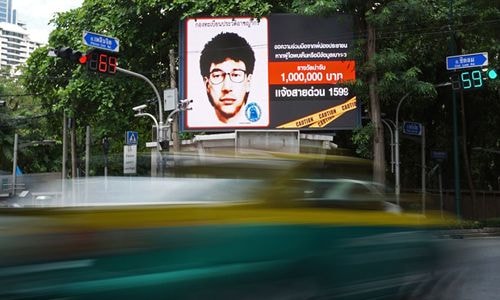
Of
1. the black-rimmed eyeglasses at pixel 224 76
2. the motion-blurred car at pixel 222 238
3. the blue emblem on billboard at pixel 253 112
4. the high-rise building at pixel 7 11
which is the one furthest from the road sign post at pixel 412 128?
the high-rise building at pixel 7 11

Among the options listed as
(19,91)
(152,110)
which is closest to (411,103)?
(152,110)

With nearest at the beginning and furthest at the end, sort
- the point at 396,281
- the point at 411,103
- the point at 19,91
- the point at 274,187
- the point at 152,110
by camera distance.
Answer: the point at 274,187
the point at 396,281
the point at 411,103
the point at 152,110
the point at 19,91

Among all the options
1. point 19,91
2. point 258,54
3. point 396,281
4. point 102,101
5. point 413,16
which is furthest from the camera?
point 19,91

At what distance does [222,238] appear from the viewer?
12.4 feet

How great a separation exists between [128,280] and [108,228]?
299mm

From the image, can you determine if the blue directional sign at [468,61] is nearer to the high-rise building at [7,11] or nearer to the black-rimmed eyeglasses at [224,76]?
the black-rimmed eyeglasses at [224,76]

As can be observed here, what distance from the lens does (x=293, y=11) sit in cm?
2394

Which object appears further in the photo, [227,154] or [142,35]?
[142,35]

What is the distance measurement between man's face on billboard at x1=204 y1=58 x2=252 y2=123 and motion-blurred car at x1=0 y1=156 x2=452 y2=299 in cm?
1780

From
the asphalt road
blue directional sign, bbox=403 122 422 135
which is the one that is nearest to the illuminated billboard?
blue directional sign, bbox=403 122 422 135

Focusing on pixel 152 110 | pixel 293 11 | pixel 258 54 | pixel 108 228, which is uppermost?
pixel 293 11

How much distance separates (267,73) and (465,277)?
16866 mm

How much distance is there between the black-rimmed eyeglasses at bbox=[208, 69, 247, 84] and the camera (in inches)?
935

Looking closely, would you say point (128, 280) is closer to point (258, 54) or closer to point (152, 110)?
point (258, 54)
